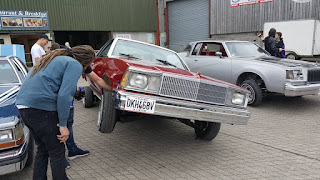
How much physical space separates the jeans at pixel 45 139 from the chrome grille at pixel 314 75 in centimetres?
558

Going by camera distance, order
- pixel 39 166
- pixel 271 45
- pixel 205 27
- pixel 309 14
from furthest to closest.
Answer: pixel 205 27 < pixel 309 14 < pixel 271 45 < pixel 39 166

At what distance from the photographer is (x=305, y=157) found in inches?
133

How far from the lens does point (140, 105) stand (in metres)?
2.76

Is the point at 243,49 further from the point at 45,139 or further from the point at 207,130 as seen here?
the point at 45,139

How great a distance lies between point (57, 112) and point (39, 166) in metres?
0.64

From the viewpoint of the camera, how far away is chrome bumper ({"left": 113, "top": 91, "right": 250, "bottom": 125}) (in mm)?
2804

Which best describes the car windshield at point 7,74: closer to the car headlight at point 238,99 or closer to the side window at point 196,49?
the car headlight at point 238,99

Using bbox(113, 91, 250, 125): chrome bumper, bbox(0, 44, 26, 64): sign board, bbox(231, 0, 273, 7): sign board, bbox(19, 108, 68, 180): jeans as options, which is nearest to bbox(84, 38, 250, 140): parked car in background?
bbox(113, 91, 250, 125): chrome bumper

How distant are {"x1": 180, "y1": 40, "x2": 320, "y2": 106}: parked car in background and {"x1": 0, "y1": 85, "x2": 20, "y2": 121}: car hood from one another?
495cm

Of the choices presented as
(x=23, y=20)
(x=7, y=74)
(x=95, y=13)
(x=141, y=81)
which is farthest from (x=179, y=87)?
(x=95, y=13)

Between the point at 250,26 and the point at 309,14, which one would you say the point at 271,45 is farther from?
the point at 250,26

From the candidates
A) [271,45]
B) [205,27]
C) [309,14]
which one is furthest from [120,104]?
[205,27]

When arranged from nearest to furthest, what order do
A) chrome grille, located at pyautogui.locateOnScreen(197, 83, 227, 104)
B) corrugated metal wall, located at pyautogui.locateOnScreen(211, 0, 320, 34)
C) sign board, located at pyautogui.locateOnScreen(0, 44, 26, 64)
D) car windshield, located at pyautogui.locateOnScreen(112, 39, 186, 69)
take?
chrome grille, located at pyautogui.locateOnScreen(197, 83, 227, 104) < car windshield, located at pyautogui.locateOnScreen(112, 39, 186, 69) < sign board, located at pyautogui.locateOnScreen(0, 44, 26, 64) < corrugated metal wall, located at pyautogui.locateOnScreen(211, 0, 320, 34)

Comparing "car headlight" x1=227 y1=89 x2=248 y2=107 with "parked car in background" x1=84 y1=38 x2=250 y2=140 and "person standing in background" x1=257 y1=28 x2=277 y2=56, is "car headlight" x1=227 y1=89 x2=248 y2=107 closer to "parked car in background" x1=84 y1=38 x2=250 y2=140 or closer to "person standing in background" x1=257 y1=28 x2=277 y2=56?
"parked car in background" x1=84 y1=38 x2=250 y2=140
